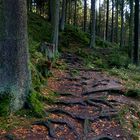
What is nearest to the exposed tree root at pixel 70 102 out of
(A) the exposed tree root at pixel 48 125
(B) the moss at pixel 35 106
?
(B) the moss at pixel 35 106

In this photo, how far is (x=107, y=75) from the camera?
15625 mm

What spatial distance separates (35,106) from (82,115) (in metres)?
1.34

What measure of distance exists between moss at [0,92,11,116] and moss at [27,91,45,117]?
1.99 ft

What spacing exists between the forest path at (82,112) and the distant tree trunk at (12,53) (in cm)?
97

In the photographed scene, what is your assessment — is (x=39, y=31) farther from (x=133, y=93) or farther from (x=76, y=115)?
(x=76, y=115)

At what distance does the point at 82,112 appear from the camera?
31.1 feet

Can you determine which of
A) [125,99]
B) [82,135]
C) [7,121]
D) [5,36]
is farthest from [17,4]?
→ [125,99]

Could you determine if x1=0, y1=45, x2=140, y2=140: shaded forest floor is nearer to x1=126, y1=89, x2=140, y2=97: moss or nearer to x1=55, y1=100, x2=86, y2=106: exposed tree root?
x1=55, y1=100, x2=86, y2=106: exposed tree root

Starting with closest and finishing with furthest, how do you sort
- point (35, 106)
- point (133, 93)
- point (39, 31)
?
point (35, 106) < point (133, 93) < point (39, 31)

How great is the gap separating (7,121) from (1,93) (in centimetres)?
76

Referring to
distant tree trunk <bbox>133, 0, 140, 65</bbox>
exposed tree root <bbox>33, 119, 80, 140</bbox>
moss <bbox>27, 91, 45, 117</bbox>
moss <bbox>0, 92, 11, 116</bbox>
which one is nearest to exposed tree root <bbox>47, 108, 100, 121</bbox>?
moss <bbox>27, 91, 45, 117</bbox>

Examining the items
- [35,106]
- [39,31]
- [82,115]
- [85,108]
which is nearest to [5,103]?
[35,106]

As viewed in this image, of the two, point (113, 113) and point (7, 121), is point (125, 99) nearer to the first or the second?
point (113, 113)

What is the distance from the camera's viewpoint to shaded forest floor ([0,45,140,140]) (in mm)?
7836
